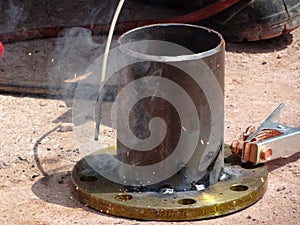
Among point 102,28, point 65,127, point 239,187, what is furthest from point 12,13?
point 239,187

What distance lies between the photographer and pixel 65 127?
13.3 feet

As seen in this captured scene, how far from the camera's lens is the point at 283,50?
5.04 meters

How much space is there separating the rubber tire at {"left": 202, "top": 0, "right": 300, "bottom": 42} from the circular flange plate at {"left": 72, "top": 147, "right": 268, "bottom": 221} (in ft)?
5.56

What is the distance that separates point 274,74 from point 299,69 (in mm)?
166

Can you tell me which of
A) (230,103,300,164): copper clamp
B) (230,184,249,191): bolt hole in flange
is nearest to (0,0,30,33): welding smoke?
(230,103,300,164): copper clamp

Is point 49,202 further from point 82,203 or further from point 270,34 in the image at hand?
point 270,34

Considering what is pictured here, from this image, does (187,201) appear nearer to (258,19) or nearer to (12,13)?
(258,19)

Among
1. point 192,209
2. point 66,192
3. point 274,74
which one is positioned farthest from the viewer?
point 274,74

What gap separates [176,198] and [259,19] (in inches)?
79.6

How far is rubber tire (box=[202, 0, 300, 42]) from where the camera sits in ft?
16.4

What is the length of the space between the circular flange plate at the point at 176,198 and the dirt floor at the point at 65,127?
0.13 ft

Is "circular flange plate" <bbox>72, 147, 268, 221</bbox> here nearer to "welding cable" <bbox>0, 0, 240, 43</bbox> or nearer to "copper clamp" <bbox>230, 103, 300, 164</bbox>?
"copper clamp" <bbox>230, 103, 300, 164</bbox>

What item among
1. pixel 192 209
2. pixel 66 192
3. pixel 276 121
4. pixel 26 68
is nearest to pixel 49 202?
pixel 66 192

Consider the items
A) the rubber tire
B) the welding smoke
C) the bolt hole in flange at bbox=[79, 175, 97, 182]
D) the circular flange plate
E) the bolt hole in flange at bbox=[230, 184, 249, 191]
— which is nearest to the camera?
the circular flange plate
